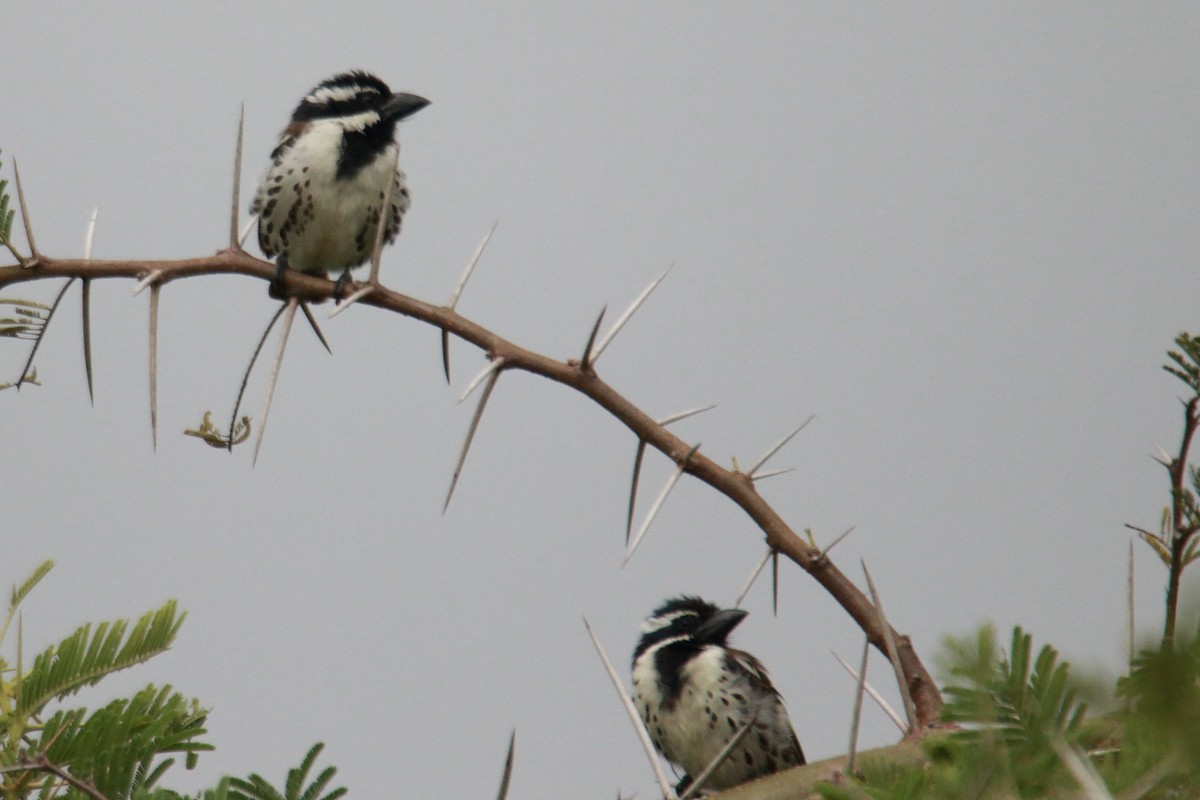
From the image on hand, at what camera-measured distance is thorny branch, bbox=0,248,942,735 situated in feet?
4.93

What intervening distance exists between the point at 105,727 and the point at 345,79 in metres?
1.83

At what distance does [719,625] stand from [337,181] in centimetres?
121

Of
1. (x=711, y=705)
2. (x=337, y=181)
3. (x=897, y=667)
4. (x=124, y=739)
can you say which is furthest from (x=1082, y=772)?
(x=337, y=181)

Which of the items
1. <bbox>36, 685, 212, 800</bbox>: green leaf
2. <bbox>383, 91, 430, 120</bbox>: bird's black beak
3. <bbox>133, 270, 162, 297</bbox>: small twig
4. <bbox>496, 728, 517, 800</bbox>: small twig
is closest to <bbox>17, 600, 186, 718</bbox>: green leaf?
<bbox>36, 685, 212, 800</bbox>: green leaf

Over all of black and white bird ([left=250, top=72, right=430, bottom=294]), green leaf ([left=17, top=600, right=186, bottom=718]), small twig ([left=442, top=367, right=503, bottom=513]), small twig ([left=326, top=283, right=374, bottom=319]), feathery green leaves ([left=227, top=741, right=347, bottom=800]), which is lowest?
feathery green leaves ([left=227, top=741, right=347, bottom=800])

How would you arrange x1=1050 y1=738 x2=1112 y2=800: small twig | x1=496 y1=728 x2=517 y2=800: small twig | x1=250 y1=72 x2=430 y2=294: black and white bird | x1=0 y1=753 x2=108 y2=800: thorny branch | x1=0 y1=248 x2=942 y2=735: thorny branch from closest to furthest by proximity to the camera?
x1=1050 y1=738 x2=1112 y2=800: small twig
x1=496 y1=728 x2=517 y2=800: small twig
x1=0 y1=753 x2=108 y2=800: thorny branch
x1=0 y1=248 x2=942 y2=735: thorny branch
x1=250 y1=72 x2=430 y2=294: black and white bird

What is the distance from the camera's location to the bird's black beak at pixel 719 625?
2.49 metres

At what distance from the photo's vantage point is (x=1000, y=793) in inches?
17.8

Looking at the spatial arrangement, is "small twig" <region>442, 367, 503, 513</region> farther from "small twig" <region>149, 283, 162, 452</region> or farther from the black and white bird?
the black and white bird

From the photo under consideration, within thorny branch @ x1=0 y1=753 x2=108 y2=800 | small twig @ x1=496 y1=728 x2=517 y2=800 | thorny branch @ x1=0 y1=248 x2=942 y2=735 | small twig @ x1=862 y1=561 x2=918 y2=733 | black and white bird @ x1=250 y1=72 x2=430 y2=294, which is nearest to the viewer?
small twig @ x1=496 y1=728 x2=517 y2=800

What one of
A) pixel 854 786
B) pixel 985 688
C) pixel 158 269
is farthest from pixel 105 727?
pixel 985 688

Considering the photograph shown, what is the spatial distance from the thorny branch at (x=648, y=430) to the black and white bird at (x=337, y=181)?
1055mm

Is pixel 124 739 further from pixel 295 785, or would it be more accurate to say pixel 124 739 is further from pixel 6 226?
pixel 6 226

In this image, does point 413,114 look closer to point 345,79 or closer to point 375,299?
point 345,79
